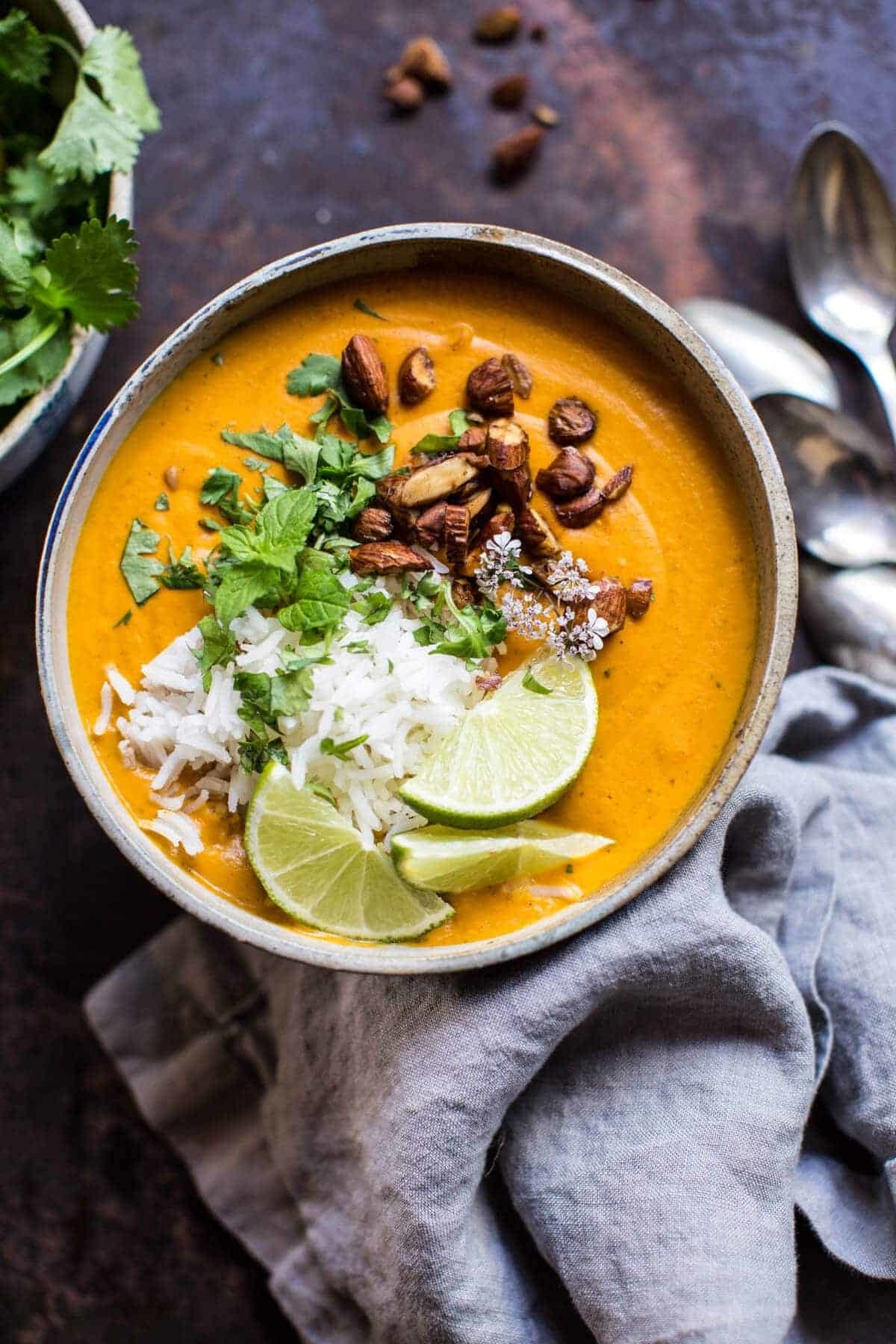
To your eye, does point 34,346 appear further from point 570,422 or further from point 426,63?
point 426,63

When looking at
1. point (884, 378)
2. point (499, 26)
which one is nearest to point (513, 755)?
point (884, 378)

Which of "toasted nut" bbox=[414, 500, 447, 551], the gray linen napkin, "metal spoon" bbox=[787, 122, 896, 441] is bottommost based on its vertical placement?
the gray linen napkin

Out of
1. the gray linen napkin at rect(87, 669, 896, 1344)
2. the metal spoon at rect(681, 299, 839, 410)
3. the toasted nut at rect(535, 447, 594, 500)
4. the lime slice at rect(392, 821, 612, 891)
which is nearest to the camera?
the lime slice at rect(392, 821, 612, 891)

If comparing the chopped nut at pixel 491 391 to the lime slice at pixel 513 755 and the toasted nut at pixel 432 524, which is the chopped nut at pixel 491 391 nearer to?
the toasted nut at pixel 432 524

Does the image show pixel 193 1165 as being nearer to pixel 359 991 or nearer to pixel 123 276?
pixel 359 991

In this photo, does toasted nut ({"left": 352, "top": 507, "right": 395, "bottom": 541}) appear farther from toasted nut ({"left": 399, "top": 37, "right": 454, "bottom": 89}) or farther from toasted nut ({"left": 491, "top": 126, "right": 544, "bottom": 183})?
toasted nut ({"left": 399, "top": 37, "right": 454, "bottom": 89})

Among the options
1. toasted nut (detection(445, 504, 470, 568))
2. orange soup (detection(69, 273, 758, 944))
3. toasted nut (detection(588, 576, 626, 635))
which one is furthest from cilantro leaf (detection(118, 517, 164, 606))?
toasted nut (detection(588, 576, 626, 635))
